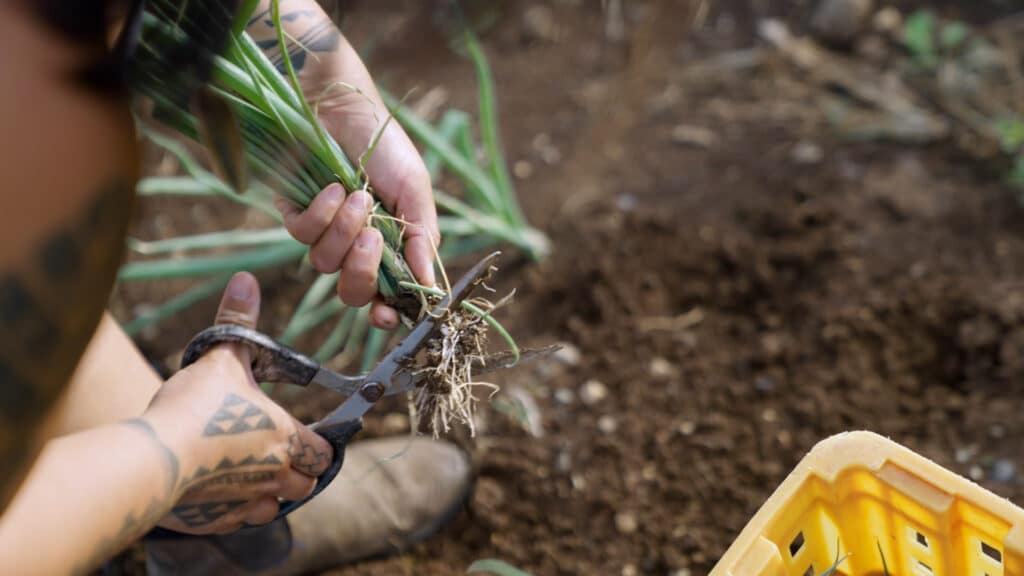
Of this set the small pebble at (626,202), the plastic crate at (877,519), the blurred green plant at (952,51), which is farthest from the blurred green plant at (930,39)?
the plastic crate at (877,519)

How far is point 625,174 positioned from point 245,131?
1.21 m

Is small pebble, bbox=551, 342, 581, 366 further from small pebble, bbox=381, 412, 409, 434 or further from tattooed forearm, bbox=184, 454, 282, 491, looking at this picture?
tattooed forearm, bbox=184, 454, 282, 491

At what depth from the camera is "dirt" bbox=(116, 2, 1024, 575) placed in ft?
5.28

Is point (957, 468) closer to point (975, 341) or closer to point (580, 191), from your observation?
point (975, 341)

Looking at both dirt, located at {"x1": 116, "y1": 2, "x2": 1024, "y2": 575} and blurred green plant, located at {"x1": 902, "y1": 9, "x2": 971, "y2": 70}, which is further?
blurred green plant, located at {"x1": 902, "y1": 9, "x2": 971, "y2": 70}

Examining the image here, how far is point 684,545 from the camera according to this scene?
1540 millimetres

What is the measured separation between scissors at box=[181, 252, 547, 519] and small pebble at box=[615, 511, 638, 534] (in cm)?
50

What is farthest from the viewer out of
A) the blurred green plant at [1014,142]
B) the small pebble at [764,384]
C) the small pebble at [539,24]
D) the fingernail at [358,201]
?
the small pebble at [539,24]

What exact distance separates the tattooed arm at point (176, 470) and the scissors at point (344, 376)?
2 centimetres

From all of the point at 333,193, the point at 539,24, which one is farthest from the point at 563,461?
the point at 539,24

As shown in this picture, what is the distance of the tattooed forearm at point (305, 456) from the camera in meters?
1.18

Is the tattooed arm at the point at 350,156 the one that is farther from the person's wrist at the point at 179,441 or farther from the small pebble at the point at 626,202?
the small pebble at the point at 626,202

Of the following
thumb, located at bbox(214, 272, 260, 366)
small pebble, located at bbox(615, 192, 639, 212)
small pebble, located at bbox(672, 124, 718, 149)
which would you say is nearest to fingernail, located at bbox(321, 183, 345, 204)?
thumb, located at bbox(214, 272, 260, 366)

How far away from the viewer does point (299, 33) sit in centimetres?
116
